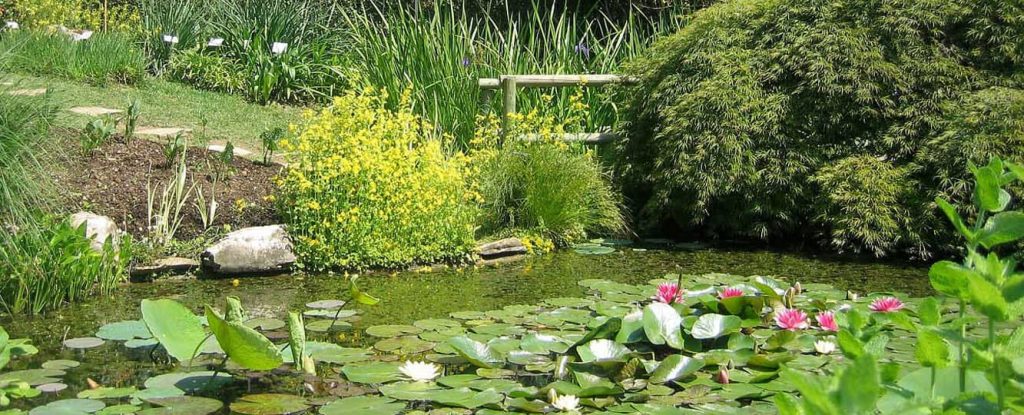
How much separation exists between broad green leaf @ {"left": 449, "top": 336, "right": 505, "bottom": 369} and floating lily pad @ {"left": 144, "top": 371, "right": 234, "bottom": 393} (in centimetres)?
79

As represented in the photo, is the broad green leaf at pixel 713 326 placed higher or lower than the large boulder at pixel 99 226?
lower

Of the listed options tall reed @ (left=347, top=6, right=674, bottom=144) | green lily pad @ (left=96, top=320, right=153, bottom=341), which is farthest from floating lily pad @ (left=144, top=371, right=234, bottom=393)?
tall reed @ (left=347, top=6, right=674, bottom=144)

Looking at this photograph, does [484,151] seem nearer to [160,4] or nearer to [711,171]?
[711,171]

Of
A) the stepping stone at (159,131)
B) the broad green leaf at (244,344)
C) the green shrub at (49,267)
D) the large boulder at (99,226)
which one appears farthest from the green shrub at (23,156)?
the stepping stone at (159,131)

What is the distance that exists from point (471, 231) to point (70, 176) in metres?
2.48

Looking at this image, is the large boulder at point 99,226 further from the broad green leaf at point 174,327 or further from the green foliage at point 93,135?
the broad green leaf at point 174,327

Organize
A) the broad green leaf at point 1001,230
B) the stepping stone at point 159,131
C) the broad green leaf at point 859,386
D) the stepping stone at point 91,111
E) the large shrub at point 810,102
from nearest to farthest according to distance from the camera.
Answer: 1. the broad green leaf at point 859,386
2. the broad green leaf at point 1001,230
3. the large shrub at point 810,102
4. the stepping stone at point 159,131
5. the stepping stone at point 91,111

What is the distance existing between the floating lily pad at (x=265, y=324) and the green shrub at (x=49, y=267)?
1.05m

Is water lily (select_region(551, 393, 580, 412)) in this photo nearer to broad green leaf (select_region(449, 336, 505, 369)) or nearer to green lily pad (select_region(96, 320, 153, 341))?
broad green leaf (select_region(449, 336, 505, 369))

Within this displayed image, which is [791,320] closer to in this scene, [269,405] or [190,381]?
[269,405]

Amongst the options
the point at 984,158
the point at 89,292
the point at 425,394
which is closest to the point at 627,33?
the point at 984,158

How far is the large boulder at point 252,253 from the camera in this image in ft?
17.5

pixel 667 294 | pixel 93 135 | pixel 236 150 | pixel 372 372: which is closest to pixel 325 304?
pixel 372 372

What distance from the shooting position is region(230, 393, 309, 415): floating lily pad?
3066mm
